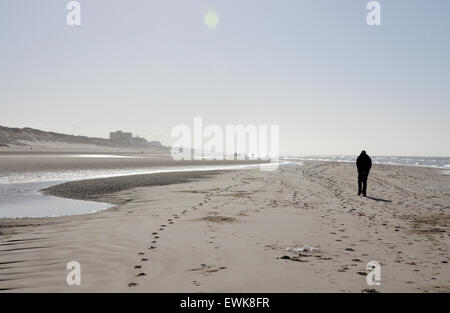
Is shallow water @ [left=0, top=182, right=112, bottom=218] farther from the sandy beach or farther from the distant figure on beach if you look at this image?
the distant figure on beach

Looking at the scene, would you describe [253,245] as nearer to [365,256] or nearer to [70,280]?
[365,256]

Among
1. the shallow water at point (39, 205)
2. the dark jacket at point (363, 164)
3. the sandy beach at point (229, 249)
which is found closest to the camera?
the sandy beach at point (229, 249)

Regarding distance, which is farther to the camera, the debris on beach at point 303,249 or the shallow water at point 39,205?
the shallow water at point 39,205

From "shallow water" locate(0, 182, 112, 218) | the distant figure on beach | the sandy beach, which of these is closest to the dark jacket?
the distant figure on beach

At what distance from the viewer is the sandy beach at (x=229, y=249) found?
233 inches

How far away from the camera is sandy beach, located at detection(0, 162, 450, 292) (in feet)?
19.4

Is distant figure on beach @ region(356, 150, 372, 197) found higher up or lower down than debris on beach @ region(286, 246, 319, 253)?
higher up

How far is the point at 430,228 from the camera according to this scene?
35.3ft

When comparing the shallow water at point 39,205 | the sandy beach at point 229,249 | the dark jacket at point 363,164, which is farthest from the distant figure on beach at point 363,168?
the shallow water at point 39,205

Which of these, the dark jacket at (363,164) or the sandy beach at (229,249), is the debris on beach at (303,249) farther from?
the dark jacket at (363,164)

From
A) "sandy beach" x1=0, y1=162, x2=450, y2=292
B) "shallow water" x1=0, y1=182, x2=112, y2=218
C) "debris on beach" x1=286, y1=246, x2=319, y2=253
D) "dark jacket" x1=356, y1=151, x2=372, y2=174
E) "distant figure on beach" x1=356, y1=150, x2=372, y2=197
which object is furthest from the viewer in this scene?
"dark jacket" x1=356, y1=151, x2=372, y2=174
